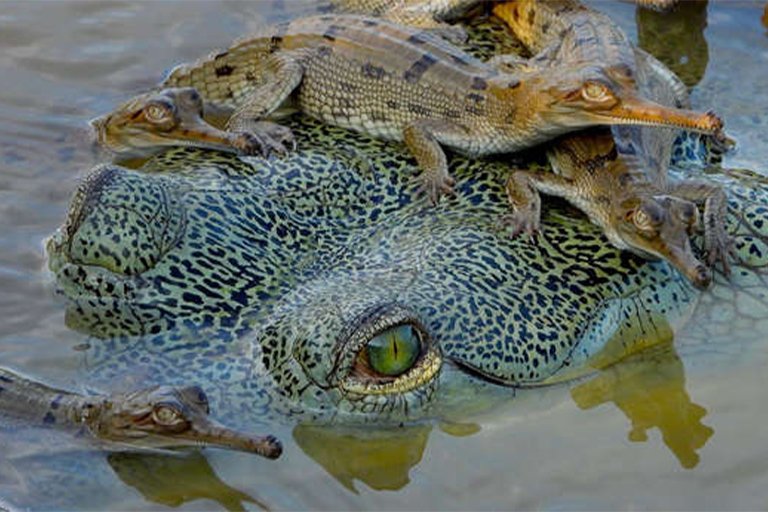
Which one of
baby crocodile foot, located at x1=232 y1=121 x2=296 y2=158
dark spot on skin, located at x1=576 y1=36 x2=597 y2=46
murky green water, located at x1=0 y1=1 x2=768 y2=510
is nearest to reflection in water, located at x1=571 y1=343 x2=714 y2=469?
murky green water, located at x1=0 y1=1 x2=768 y2=510

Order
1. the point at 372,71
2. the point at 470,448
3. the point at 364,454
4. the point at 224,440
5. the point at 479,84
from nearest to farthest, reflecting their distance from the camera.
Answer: the point at 224,440 < the point at 364,454 < the point at 470,448 < the point at 479,84 < the point at 372,71

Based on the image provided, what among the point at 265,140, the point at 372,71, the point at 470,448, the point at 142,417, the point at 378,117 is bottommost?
the point at 470,448

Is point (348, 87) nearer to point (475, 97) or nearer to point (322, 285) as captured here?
point (475, 97)

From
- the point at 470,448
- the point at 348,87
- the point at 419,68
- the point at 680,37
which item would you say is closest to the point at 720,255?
the point at 470,448

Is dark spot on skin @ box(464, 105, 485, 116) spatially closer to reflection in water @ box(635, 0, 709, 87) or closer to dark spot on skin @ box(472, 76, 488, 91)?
dark spot on skin @ box(472, 76, 488, 91)

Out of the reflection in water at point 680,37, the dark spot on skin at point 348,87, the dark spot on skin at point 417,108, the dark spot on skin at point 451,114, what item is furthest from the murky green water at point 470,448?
the dark spot on skin at point 417,108

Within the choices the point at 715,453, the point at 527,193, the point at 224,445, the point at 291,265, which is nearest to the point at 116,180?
the point at 291,265
